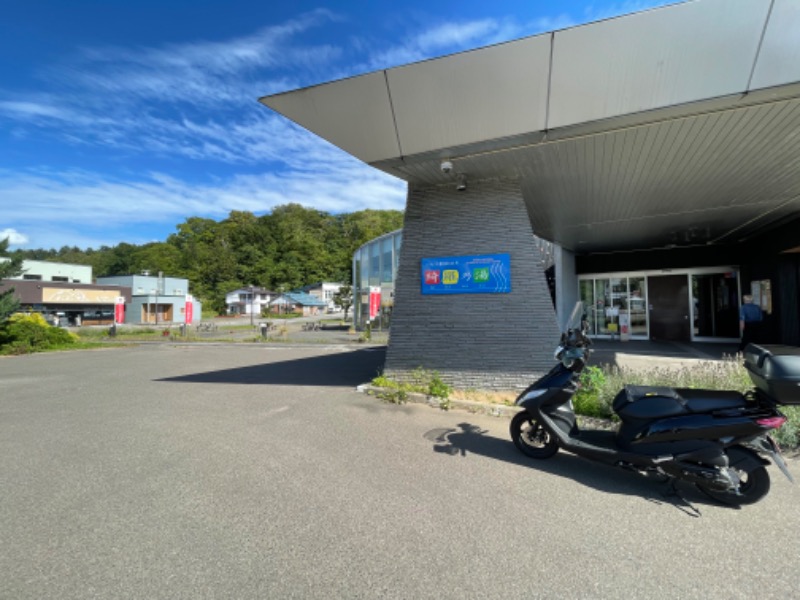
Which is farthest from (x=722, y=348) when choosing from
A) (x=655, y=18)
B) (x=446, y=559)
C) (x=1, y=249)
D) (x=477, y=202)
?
(x=1, y=249)

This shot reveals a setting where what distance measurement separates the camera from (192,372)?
11117mm

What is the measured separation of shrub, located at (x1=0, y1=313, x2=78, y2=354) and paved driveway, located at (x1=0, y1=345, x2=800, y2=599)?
16.8 meters

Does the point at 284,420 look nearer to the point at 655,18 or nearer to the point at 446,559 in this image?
the point at 446,559

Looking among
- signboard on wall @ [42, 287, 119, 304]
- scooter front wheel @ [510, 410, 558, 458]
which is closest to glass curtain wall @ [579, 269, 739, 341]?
scooter front wheel @ [510, 410, 558, 458]

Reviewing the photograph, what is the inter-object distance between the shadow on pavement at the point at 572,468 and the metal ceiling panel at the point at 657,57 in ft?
13.8

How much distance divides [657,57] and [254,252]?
81.7 metres

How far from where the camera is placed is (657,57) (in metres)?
4.51

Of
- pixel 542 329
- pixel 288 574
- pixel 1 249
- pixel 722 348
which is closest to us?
pixel 288 574

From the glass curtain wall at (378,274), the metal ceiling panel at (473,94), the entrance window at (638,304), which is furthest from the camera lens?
the glass curtain wall at (378,274)

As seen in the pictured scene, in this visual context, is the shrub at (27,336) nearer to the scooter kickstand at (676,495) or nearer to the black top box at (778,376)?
the scooter kickstand at (676,495)

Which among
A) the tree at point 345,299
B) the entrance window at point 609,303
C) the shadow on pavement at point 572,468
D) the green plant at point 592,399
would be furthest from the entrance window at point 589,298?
the tree at point 345,299

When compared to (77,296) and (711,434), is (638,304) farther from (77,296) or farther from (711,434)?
(77,296)

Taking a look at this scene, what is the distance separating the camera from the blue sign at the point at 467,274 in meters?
7.02

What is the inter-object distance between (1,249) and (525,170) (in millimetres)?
21124
